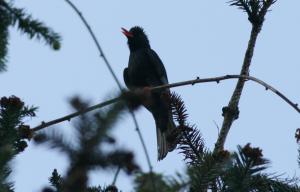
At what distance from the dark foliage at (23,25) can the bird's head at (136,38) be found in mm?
5233

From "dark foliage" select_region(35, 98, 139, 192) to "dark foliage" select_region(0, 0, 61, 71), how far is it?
0.40 metres

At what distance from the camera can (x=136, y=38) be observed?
23.1ft

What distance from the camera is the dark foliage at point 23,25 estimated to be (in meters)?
1.63

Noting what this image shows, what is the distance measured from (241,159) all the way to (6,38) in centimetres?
80

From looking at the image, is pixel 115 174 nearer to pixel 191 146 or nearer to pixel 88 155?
pixel 88 155

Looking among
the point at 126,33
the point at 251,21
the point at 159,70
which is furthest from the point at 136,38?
the point at 251,21

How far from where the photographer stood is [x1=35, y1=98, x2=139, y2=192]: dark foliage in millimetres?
1185

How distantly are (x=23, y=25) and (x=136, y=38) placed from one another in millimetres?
5400

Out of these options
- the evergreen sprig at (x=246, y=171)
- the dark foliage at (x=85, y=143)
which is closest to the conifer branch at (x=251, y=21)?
the evergreen sprig at (x=246, y=171)

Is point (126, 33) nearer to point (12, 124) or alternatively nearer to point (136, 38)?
point (136, 38)

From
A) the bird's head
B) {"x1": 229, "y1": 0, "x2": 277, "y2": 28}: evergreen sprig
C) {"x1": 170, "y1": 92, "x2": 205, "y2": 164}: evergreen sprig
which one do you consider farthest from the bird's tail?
the bird's head

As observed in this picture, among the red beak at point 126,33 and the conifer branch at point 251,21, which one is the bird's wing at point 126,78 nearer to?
the red beak at point 126,33

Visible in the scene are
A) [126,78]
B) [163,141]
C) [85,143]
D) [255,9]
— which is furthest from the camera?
[126,78]

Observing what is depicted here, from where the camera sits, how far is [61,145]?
1.30 metres
